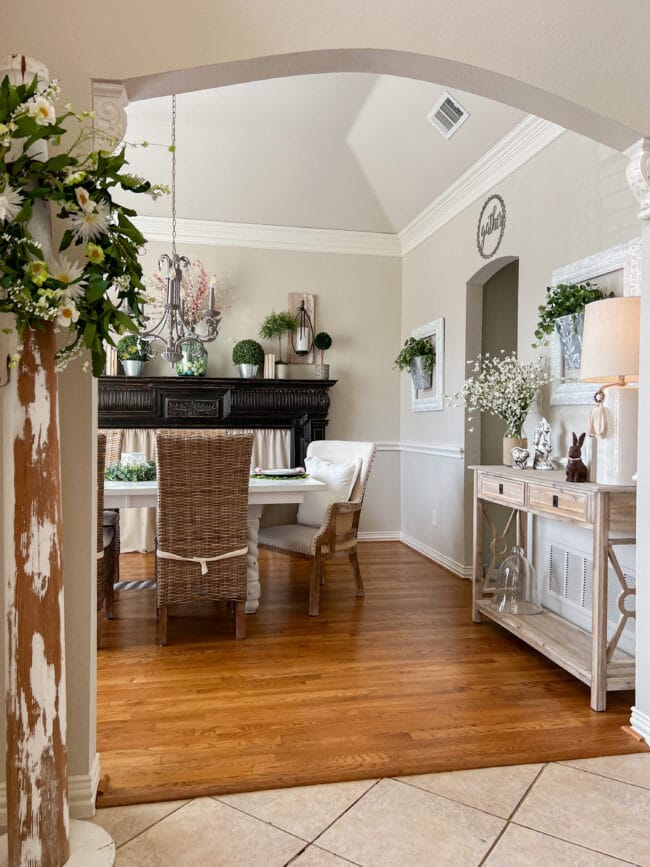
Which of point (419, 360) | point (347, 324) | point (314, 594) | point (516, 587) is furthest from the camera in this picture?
point (347, 324)

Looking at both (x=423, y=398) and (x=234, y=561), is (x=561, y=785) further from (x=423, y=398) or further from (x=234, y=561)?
(x=423, y=398)

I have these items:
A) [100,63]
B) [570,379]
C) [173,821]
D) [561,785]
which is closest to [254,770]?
[173,821]

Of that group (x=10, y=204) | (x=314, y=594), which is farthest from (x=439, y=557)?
(x=10, y=204)

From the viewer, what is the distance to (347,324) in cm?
631

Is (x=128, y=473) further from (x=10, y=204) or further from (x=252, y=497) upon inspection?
(x=10, y=204)

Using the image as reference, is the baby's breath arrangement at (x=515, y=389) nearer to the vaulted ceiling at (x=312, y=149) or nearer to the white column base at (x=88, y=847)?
the vaulted ceiling at (x=312, y=149)

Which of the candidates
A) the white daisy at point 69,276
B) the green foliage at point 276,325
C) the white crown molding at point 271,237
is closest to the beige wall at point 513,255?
the white crown molding at point 271,237

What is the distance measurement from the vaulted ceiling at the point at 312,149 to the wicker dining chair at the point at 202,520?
8.76 feet

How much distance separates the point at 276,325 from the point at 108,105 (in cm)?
408

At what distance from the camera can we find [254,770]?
2.17m

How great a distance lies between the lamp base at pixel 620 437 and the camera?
106 inches

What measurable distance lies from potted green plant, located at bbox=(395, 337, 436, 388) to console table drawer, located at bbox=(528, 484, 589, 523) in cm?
250

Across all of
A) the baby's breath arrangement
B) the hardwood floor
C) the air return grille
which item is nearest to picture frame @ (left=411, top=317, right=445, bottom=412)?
the baby's breath arrangement

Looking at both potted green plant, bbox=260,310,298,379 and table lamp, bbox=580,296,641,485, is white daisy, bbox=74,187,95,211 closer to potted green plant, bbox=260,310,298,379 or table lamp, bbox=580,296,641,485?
table lamp, bbox=580,296,641,485
